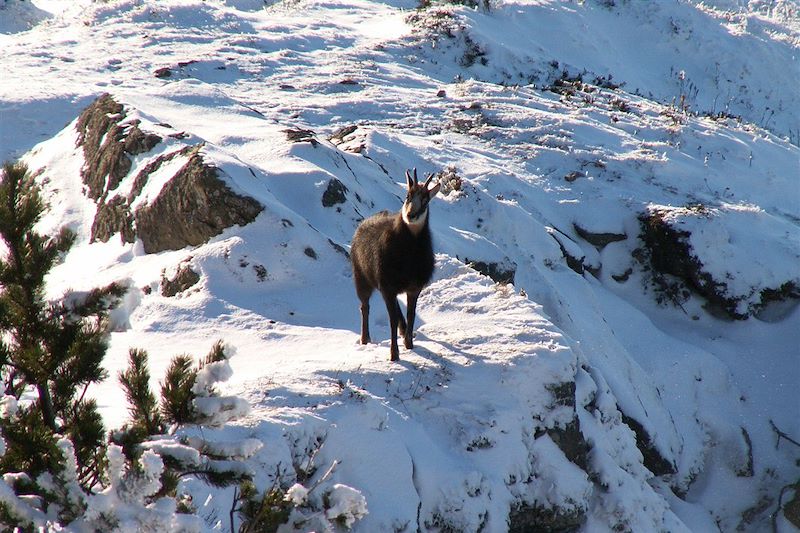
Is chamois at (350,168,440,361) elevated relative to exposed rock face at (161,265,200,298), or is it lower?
elevated

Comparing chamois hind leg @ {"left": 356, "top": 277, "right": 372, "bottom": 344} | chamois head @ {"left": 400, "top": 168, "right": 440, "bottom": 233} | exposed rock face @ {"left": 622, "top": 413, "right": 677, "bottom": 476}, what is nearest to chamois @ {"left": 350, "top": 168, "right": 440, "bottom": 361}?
chamois head @ {"left": 400, "top": 168, "right": 440, "bottom": 233}

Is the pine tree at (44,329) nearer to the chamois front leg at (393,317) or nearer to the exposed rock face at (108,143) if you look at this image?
the chamois front leg at (393,317)

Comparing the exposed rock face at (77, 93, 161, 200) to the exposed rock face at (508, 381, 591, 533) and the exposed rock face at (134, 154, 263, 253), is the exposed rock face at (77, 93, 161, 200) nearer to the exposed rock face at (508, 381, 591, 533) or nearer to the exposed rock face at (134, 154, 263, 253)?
the exposed rock face at (134, 154, 263, 253)

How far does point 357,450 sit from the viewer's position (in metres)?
5.34

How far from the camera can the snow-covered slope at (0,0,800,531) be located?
6008 mm

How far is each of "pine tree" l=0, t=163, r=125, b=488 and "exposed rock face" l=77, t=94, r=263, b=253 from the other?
6125mm

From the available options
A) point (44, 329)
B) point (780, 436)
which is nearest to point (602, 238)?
point (780, 436)

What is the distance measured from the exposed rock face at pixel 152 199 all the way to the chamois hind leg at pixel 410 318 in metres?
3.37

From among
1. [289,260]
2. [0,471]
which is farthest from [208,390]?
[289,260]

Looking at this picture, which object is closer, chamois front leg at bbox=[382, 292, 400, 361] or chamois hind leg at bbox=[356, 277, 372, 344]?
chamois front leg at bbox=[382, 292, 400, 361]

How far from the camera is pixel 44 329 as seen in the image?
3.10 meters

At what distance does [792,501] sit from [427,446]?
7165 millimetres

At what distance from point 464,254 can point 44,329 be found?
8.11m

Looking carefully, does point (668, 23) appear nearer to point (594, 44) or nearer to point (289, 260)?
point (594, 44)
